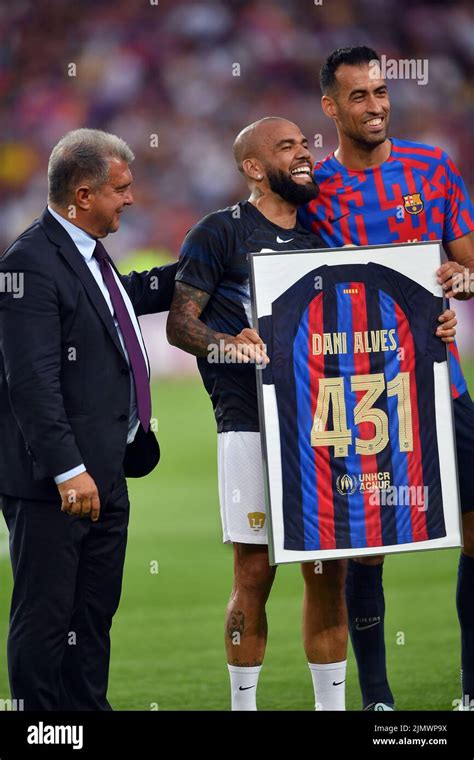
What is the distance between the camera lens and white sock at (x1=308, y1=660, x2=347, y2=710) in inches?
133

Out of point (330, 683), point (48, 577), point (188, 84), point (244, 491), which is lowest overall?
point (330, 683)

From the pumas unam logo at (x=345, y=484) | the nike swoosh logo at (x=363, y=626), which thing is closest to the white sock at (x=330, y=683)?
the nike swoosh logo at (x=363, y=626)

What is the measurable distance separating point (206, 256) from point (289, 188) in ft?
0.99

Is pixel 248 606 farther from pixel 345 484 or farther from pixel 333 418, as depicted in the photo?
pixel 333 418

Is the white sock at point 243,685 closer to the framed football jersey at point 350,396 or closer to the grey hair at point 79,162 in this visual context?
the framed football jersey at point 350,396

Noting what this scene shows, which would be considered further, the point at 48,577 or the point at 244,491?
the point at 244,491

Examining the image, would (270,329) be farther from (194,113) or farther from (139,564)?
(194,113)

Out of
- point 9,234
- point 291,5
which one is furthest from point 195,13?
point 9,234

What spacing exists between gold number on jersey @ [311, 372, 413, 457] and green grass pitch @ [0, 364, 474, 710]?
3.28ft

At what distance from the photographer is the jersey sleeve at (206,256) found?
10.9 ft

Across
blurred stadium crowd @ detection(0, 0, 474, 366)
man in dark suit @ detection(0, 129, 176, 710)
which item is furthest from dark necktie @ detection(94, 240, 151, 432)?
blurred stadium crowd @ detection(0, 0, 474, 366)

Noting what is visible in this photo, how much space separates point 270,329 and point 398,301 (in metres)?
0.38

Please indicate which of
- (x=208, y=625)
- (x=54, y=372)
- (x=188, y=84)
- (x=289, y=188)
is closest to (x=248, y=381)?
(x=289, y=188)

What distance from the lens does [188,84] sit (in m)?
17.4
